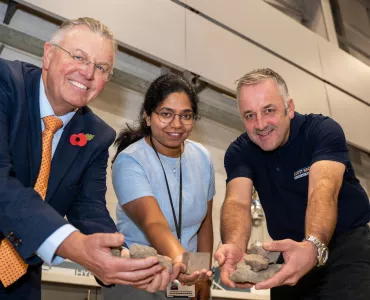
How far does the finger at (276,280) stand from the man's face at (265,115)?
70 cm

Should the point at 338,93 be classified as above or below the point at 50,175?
above

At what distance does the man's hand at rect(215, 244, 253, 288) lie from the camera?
151 centimetres

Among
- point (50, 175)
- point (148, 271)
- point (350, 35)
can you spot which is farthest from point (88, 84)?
point (350, 35)

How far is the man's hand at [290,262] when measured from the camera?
131 centimetres

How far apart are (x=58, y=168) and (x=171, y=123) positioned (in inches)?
29.3

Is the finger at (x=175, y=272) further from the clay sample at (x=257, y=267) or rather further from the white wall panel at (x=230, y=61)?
the white wall panel at (x=230, y=61)

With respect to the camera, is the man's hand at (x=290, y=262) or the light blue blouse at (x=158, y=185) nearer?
the man's hand at (x=290, y=262)


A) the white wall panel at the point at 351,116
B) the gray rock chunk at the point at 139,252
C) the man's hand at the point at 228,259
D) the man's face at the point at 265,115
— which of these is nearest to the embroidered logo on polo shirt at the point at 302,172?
the man's face at the point at 265,115

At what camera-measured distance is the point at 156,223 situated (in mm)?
1803

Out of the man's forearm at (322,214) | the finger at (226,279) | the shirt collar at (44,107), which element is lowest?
the finger at (226,279)

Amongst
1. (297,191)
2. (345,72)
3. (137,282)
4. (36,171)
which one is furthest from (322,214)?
(345,72)

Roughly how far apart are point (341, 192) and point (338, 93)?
3933mm

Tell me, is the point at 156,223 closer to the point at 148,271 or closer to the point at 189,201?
the point at 189,201

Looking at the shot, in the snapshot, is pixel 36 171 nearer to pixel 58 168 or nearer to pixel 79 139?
pixel 58 168
